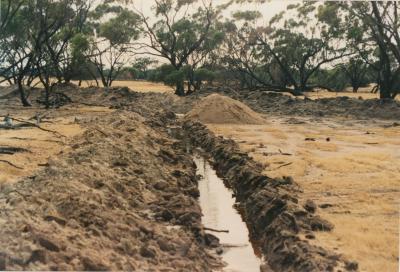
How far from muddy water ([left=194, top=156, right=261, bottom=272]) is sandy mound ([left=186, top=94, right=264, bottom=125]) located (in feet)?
37.2

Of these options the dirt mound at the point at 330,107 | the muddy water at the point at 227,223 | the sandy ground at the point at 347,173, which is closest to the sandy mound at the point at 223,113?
the sandy ground at the point at 347,173

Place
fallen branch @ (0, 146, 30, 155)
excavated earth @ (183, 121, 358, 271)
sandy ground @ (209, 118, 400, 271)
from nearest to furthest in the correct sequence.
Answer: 1. excavated earth @ (183, 121, 358, 271)
2. sandy ground @ (209, 118, 400, 271)
3. fallen branch @ (0, 146, 30, 155)

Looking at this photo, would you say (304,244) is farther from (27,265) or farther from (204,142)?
(204,142)

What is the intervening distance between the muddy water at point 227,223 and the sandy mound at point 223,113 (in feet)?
37.2

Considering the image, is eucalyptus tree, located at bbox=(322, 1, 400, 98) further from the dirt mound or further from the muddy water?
the muddy water

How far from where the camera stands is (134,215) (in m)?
7.95

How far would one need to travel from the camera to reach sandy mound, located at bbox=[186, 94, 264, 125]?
963 inches

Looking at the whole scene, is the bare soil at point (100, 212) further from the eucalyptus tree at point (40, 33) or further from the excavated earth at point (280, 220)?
the eucalyptus tree at point (40, 33)

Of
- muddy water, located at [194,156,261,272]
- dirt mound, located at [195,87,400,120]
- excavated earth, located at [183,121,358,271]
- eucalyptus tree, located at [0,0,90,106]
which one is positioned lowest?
muddy water, located at [194,156,261,272]

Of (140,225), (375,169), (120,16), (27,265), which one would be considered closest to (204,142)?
(375,169)

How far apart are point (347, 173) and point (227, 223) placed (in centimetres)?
375

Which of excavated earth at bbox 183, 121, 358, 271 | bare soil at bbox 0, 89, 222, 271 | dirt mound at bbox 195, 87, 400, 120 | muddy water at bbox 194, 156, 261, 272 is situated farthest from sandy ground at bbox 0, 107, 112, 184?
dirt mound at bbox 195, 87, 400, 120

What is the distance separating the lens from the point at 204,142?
1828 centimetres

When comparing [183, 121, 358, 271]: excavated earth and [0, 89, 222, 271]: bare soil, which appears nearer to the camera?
[0, 89, 222, 271]: bare soil
